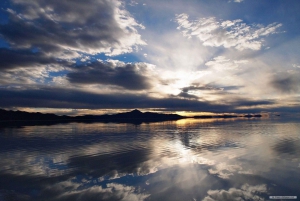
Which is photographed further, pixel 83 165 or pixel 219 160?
pixel 219 160

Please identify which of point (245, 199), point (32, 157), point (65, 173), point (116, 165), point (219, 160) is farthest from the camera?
point (32, 157)

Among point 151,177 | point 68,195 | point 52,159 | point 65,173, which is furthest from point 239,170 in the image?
point 52,159

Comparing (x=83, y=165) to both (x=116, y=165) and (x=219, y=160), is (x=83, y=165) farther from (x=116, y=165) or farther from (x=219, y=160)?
(x=219, y=160)

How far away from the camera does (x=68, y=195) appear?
33.6ft

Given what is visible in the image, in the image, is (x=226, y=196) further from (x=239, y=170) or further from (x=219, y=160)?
(x=219, y=160)

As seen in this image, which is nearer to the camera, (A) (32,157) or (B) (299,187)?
(B) (299,187)

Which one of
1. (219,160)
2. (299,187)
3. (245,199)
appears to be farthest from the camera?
(219,160)

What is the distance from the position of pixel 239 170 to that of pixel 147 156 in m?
8.00

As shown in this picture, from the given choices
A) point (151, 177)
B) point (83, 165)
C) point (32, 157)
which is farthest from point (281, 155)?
point (32, 157)

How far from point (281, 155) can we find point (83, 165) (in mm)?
17688

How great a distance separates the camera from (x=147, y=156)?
747 inches

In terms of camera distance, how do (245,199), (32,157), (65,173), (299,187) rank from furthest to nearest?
(32,157), (65,173), (299,187), (245,199)

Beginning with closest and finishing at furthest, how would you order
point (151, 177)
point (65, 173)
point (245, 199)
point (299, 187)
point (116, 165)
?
point (245, 199) → point (299, 187) → point (151, 177) → point (65, 173) → point (116, 165)

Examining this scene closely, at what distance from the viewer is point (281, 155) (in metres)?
19.0
